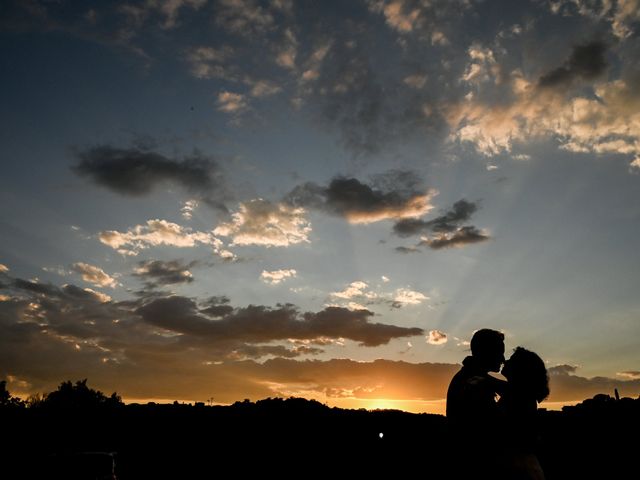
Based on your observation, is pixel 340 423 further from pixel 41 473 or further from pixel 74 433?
pixel 41 473

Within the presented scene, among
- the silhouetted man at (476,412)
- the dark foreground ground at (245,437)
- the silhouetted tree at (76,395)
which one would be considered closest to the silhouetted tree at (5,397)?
the silhouetted tree at (76,395)

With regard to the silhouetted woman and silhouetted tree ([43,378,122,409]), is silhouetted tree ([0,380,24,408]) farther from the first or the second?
the silhouetted woman

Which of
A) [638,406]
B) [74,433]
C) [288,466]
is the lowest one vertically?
[288,466]

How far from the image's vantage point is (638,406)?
28.5 m

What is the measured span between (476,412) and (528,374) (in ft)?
1.76

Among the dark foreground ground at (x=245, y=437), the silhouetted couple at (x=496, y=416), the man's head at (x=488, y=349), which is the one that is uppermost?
the man's head at (x=488, y=349)

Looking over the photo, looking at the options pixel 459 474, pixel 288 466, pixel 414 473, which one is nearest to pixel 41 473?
pixel 459 474

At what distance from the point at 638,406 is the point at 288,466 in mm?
33793

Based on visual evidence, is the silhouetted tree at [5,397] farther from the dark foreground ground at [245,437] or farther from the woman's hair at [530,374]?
the woman's hair at [530,374]

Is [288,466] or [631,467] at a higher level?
[631,467]

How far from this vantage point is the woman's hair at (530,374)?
3367 mm

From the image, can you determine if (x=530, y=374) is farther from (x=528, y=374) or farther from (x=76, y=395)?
(x=76, y=395)

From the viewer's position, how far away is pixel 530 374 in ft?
11.2

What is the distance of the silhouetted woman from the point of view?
3.10 meters
